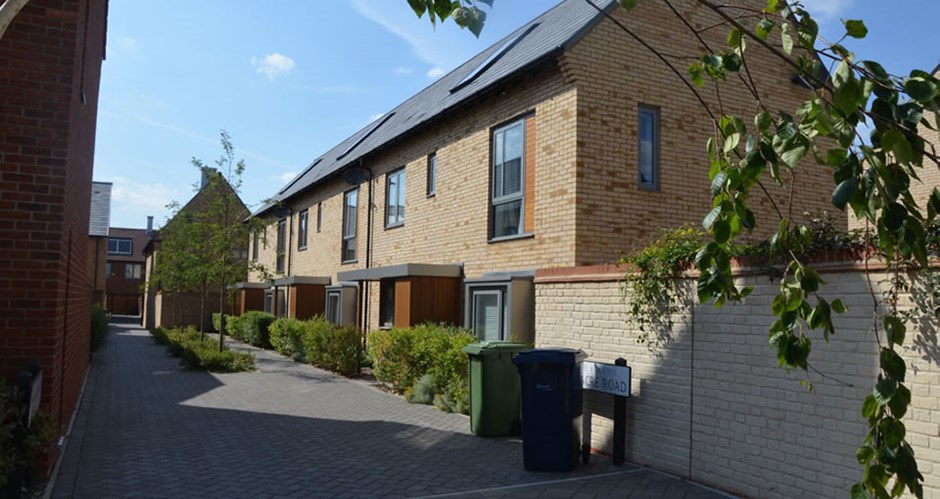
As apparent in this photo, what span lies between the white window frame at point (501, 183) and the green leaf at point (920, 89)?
31.6 feet

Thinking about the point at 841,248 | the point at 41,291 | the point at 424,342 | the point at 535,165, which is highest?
the point at 535,165

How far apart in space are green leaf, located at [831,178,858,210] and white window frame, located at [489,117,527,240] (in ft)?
31.6

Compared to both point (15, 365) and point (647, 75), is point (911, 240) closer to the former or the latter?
point (15, 365)

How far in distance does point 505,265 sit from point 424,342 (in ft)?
6.21

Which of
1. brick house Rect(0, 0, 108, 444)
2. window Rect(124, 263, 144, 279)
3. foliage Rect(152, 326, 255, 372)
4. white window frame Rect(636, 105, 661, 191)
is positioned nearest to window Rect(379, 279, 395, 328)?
foliage Rect(152, 326, 255, 372)

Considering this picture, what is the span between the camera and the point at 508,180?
40.3ft

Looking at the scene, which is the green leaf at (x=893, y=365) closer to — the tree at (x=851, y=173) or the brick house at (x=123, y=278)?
the tree at (x=851, y=173)

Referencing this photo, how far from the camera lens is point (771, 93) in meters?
12.7

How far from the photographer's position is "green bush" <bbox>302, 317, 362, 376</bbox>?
607 inches

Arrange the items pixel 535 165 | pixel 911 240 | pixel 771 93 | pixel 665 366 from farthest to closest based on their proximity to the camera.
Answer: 1. pixel 771 93
2. pixel 535 165
3. pixel 665 366
4. pixel 911 240

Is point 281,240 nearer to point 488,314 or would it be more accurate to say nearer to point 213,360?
point 213,360

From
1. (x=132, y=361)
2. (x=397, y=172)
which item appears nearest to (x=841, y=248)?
(x=397, y=172)

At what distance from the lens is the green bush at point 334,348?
1542 cm

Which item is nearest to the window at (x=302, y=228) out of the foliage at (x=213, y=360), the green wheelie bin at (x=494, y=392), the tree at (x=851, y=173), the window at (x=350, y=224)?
the window at (x=350, y=224)
